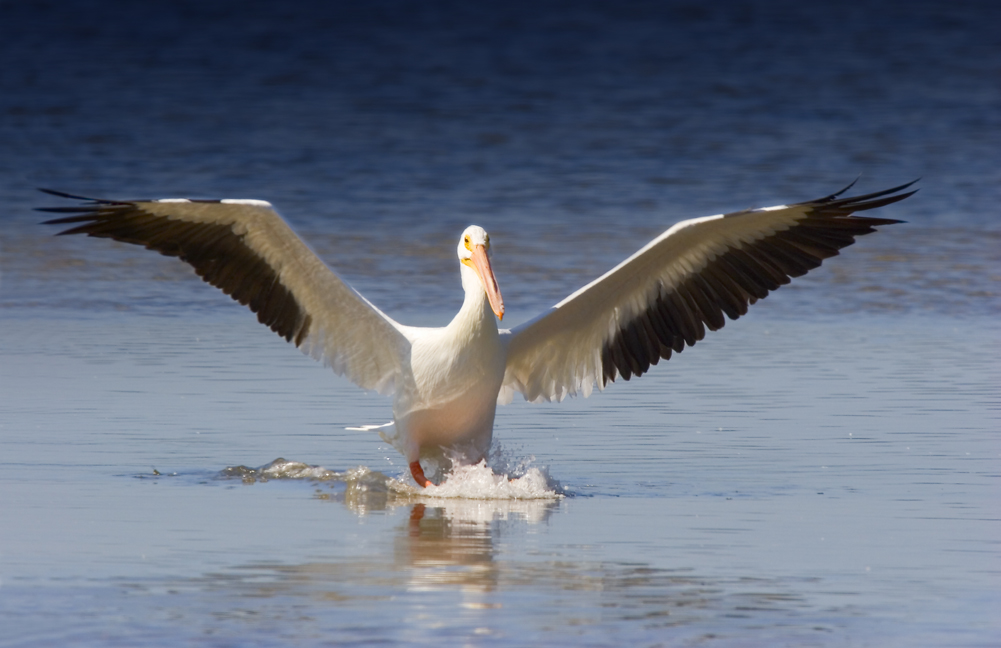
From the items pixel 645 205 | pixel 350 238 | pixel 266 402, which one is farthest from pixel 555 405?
pixel 645 205

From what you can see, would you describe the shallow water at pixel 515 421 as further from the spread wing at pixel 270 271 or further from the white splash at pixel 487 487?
the spread wing at pixel 270 271

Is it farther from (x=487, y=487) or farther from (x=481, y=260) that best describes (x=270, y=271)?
(x=487, y=487)

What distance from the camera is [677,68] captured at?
1448 inches

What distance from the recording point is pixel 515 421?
10820 mm

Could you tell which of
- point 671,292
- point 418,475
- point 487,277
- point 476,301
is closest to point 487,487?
point 418,475

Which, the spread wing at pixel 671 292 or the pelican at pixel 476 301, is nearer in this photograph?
the pelican at pixel 476 301

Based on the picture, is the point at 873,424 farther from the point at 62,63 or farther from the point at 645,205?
the point at 62,63

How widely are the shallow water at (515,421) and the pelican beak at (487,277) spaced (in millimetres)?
908

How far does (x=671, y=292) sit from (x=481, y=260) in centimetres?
120

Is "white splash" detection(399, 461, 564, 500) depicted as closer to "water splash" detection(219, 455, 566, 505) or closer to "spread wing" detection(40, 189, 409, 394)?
"water splash" detection(219, 455, 566, 505)

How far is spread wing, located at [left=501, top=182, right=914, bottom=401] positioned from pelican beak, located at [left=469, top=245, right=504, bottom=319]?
1.99ft

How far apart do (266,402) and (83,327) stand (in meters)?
3.47

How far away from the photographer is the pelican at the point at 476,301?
9109mm

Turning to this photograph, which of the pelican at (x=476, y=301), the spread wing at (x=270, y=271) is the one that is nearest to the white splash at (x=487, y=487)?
the pelican at (x=476, y=301)
